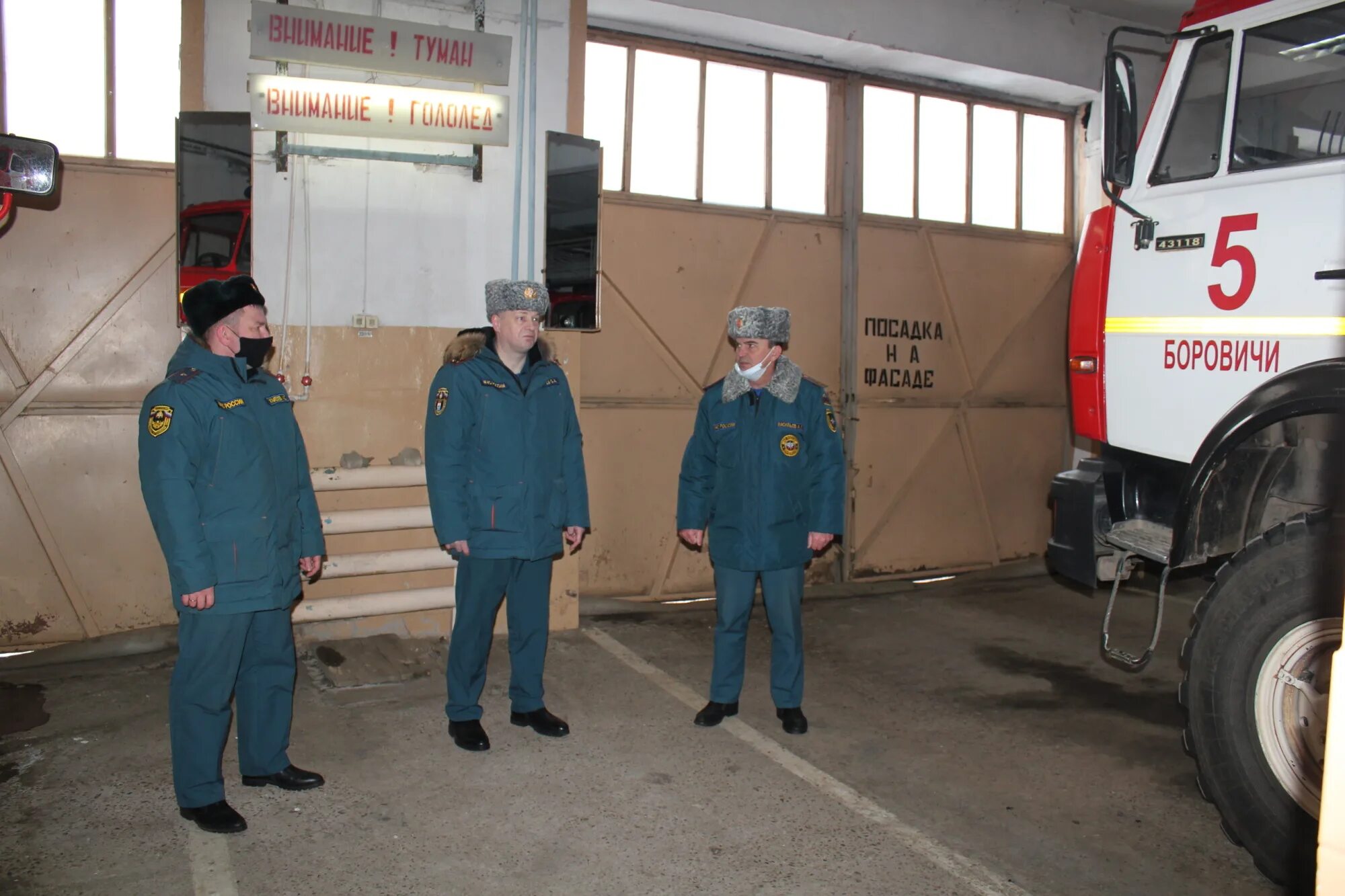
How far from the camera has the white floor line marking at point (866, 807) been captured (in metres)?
3.26

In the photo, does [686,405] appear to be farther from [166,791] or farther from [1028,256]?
[166,791]

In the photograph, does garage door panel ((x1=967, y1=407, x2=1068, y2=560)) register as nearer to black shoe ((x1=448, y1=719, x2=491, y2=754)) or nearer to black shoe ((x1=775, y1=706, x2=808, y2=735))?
black shoe ((x1=775, y1=706, x2=808, y2=735))

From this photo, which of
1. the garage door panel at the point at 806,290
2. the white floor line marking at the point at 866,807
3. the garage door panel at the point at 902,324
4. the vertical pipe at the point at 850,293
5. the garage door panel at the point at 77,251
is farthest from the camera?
the garage door panel at the point at 902,324

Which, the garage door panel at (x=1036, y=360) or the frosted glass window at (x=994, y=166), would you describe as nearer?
the frosted glass window at (x=994, y=166)

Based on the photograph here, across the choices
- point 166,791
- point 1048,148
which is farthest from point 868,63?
point 166,791

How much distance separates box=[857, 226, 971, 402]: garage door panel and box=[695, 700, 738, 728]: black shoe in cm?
373

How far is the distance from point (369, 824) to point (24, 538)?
3.16 meters

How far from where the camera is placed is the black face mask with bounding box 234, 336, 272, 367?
3.65 m

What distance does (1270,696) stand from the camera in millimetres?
3191

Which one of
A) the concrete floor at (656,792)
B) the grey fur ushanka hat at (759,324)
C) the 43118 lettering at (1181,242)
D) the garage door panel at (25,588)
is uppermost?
→ the 43118 lettering at (1181,242)

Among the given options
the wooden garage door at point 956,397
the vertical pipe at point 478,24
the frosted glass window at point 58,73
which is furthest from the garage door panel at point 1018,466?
the frosted glass window at point 58,73

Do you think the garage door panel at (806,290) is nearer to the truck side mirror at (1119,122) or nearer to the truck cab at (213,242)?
the truck cab at (213,242)

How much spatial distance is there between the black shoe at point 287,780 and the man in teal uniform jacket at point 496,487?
66 centimetres

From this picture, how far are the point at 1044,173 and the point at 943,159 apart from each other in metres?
1.14
